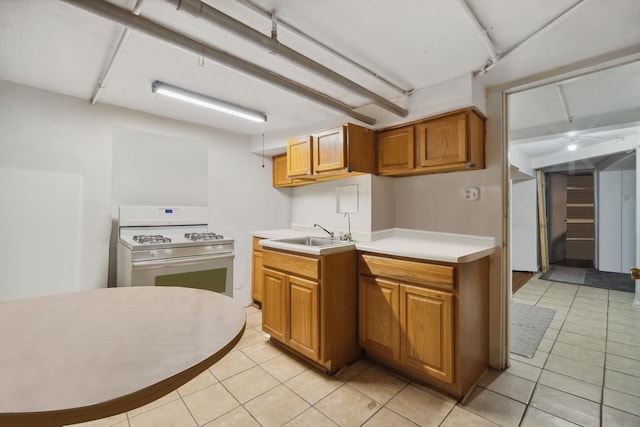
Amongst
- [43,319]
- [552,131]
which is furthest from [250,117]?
[552,131]

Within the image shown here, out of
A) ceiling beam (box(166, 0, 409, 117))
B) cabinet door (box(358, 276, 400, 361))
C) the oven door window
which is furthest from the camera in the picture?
the oven door window

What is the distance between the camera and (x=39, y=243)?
7.82 ft

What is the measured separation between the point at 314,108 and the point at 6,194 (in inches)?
105

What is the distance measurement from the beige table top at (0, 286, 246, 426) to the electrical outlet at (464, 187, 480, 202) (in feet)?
6.95

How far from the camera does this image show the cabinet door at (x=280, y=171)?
12.4 feet

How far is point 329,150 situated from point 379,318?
1.55 metres

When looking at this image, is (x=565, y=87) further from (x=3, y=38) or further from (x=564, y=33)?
(x=3, y=38)

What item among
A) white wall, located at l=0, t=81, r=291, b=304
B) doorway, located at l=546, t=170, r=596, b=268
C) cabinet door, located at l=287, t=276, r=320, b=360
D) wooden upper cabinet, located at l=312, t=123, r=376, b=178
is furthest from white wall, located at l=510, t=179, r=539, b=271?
white wall, located at l=0, t=81, r=291, b=304

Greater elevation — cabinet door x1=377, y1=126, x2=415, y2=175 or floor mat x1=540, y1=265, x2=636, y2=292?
cabinet door x1=377, y1=126, x2=415, y2=175

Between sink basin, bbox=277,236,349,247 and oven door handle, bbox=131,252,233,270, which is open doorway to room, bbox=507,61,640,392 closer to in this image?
sink basin, bbox=277,236,349,247

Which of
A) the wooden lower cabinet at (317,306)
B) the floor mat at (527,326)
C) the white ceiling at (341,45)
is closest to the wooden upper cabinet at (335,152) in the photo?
the white ceiling at (341,45)

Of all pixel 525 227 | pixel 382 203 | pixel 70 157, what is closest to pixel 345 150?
pixel 382 203

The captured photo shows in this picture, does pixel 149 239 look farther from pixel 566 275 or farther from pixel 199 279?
pixel 566 275

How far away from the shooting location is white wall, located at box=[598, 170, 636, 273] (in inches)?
156
